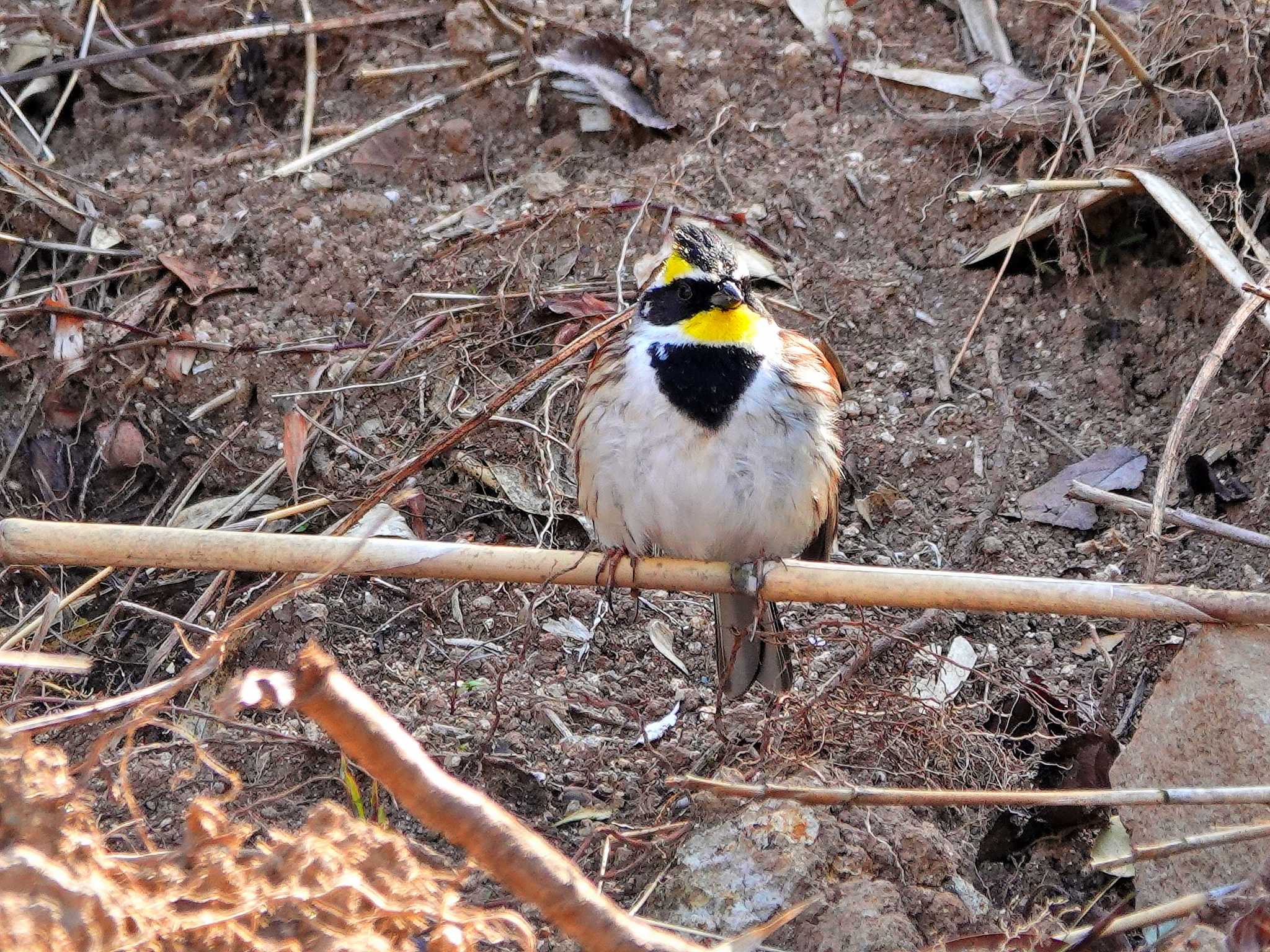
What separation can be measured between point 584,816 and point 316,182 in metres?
2.99

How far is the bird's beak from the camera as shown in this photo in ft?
13.0

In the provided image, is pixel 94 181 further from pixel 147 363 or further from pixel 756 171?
pixel 756 171

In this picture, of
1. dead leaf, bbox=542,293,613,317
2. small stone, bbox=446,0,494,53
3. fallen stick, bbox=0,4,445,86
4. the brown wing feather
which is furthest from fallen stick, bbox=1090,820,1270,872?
fallen stick, bbox=0,4,445,86

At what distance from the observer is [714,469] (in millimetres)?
3834

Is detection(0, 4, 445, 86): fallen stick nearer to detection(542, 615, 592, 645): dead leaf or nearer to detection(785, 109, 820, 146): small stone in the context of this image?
detection(785, 109, 820, 146): small stone

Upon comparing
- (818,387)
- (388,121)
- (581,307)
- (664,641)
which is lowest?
(664,641)

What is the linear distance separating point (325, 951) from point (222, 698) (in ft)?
1.39

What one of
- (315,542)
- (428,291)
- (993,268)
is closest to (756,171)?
(993,268)

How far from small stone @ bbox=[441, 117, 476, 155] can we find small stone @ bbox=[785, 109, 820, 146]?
4.27 feet

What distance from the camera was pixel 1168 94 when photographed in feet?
16.6

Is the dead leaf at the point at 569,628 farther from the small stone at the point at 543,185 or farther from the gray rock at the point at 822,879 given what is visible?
the small stone at the point at 543,185

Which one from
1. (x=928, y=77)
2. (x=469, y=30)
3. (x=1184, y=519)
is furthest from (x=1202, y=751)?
(x=469, y=30)

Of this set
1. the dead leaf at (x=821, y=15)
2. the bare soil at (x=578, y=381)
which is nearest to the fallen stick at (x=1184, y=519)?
the bare soil at (x=578, y=381)

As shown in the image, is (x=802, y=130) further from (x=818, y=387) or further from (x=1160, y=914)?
(x=1160, y=914)
